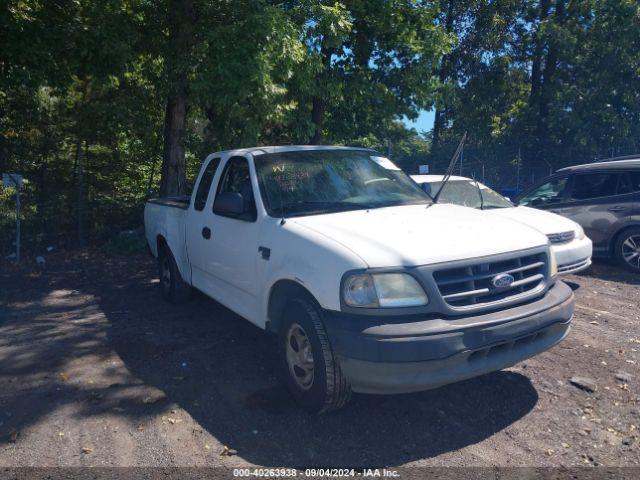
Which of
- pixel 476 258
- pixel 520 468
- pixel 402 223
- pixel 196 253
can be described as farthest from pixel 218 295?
pixel 520 468

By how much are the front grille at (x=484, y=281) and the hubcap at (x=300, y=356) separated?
3.36 ft

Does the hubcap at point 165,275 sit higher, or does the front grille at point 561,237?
the front grille at point 561,237

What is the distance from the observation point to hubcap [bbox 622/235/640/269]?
8844 mm

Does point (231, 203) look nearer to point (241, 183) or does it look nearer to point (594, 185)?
point (241, 183)

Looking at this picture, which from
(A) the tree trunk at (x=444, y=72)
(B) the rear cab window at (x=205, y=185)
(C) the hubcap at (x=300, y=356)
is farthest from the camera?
(A) the tree trunk at (x=444, y=72)

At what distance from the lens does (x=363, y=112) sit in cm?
1313

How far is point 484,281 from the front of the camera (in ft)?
12.8

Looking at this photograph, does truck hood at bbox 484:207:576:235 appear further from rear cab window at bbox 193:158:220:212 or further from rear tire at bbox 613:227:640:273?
rear cab window at bbox 193:158:220:212

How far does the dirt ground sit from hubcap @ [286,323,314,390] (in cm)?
25

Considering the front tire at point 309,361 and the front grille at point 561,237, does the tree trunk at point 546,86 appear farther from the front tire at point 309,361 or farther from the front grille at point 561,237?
the front tire at point 309,361

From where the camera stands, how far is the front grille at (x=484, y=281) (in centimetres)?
377

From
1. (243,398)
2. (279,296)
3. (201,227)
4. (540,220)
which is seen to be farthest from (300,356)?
(540,220)

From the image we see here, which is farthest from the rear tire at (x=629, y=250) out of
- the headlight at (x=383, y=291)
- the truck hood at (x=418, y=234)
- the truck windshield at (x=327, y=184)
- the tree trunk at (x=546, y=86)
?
the tree trunk at (x=546, y=86)

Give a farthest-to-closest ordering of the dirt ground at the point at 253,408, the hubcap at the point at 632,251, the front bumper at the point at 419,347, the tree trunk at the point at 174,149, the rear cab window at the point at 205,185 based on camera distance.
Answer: the tree trunk at the point at 174,149, the hubcap at the point at 632,251, the rear cab window at the point at 205,185, the dirt ground at the point at 253,408, the front bumper at the point at 419,347
